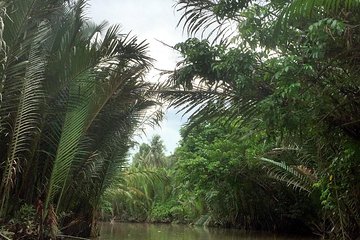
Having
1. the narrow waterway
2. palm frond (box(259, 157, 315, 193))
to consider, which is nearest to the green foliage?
palm frond (box(259, 157, 315, 193))

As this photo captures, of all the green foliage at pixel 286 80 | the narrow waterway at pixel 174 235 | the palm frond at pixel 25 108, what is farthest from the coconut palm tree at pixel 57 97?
the narrow waterway at pixel 174 235

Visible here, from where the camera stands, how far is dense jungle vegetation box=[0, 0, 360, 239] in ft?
17.3

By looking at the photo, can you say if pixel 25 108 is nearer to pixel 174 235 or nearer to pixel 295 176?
pixel 295 176

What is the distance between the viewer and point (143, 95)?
8875mm

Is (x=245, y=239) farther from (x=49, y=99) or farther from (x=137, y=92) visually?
(x=49, y=99)

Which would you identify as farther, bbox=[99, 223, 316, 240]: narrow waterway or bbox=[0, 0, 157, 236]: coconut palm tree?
bbox=[99, 223, 316, 240]: narrow waterway

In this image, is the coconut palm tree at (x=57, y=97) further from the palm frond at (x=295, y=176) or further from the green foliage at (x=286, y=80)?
the palm frond at (x=295, y=176)

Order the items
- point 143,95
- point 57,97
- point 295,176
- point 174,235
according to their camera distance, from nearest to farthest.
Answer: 1. point 57,97
2. point 143,95
3. point 295,176
4. point 174,235

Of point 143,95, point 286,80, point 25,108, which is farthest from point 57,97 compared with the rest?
point 286,80

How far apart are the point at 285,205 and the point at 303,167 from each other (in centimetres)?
802

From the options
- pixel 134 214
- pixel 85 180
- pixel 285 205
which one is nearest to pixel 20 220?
pixel 85 180

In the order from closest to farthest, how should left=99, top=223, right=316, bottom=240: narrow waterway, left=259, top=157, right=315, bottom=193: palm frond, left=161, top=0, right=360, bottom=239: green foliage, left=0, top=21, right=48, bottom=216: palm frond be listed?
left=161, top=0, right=360, bottom=239: green foliage, left=0, top=21, right=48, bottom=216: palm frond, left=259, top=157, right=315, bottom=193: palm frond, left=99, top=223, right=316, bottom=240: narrow waterway

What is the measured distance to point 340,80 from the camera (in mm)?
5660

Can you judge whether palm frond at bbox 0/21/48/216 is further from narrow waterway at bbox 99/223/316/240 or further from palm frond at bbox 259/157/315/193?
palm frond at bbox 259/157/315/193
